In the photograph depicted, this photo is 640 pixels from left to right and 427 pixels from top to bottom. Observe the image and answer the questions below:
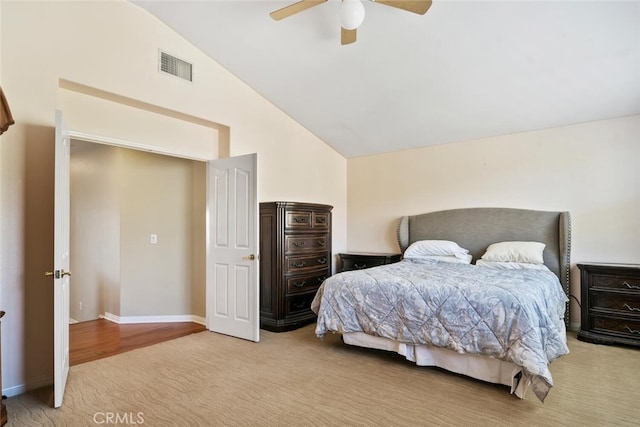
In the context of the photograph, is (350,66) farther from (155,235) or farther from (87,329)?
(87,329)

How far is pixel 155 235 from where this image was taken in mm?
4809

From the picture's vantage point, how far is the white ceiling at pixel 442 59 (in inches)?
114

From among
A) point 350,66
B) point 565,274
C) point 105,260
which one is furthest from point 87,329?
point 565,274

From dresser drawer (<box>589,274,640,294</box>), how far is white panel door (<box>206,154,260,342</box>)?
3550 mm

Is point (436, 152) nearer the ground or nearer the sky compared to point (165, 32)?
nearer the ground

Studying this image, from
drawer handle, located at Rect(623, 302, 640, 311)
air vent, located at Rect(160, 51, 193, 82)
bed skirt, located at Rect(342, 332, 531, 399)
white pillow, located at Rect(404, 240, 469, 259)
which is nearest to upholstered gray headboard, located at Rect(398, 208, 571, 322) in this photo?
white pillow, located at Rect(404, 240, 469, 259)

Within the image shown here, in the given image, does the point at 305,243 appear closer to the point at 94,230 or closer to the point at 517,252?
the point at 517,252

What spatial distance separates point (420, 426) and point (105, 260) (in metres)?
4.72

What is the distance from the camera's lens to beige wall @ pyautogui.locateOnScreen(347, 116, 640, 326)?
12.5 ft

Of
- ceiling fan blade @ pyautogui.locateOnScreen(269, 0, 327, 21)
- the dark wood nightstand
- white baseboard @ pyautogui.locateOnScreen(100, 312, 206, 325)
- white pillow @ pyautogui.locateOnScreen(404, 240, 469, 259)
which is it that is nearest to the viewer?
ceiling fan blade @ pyautogui.locateOnScreen(269, 0, 327, 21)

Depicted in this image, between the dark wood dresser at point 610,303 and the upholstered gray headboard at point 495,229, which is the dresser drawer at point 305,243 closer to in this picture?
the upholstered gray headboard at point 495,229

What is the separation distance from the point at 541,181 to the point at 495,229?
31.2 inches

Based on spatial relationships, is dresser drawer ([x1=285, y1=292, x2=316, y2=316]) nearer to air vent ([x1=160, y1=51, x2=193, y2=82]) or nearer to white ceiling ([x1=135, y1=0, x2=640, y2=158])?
white ceiling ([x1=135, y1=0, x2=640, y2=158])

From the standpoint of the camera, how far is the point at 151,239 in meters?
4.80
